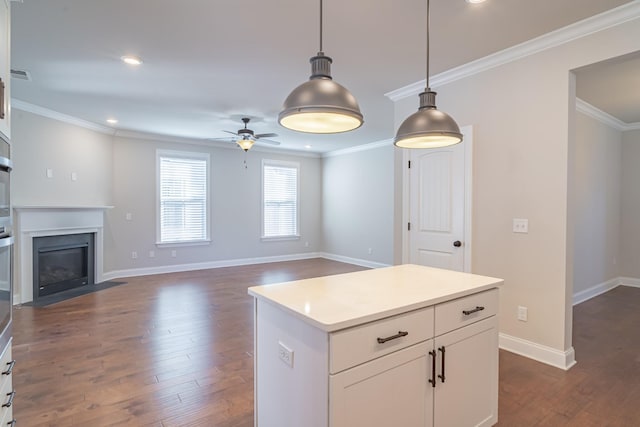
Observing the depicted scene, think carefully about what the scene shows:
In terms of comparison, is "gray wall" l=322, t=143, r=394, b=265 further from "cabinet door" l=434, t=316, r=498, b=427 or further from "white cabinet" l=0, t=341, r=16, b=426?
"white cabinet" l=0, t=341, r=16, b=426

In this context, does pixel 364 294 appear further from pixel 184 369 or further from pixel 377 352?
pixel 184 369

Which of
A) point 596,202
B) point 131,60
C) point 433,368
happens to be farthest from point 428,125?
point 596,202

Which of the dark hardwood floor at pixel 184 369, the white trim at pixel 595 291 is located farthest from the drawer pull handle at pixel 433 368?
the white trim at pixel 595 291

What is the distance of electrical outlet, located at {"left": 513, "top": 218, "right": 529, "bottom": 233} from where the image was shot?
10.0 ft

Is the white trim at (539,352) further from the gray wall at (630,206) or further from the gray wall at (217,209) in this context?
the gray wall at (217,209)

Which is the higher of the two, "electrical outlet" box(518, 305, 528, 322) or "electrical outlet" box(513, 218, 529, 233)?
"electrical outlet" box(513, 218, 529, 233)

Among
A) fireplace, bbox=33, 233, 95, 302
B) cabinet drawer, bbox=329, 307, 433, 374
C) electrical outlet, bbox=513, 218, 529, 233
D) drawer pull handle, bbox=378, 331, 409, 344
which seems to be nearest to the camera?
cabinet drawer, bbox=329, 307, 433, 374

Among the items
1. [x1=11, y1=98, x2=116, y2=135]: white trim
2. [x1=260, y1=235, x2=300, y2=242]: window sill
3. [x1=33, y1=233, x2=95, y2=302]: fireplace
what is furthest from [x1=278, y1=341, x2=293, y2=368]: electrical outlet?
[x1=260, y1=235, x2=300, y2=242]: window sill

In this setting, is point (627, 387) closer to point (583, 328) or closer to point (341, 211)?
point (583, 328)

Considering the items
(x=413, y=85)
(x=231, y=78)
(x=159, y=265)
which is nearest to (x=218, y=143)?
(x=159, y=265)

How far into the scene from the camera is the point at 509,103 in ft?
10.4

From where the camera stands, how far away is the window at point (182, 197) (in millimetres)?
6855

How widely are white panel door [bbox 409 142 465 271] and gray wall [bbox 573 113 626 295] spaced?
211 centimetres

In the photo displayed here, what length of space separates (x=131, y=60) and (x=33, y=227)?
3.24 metres
